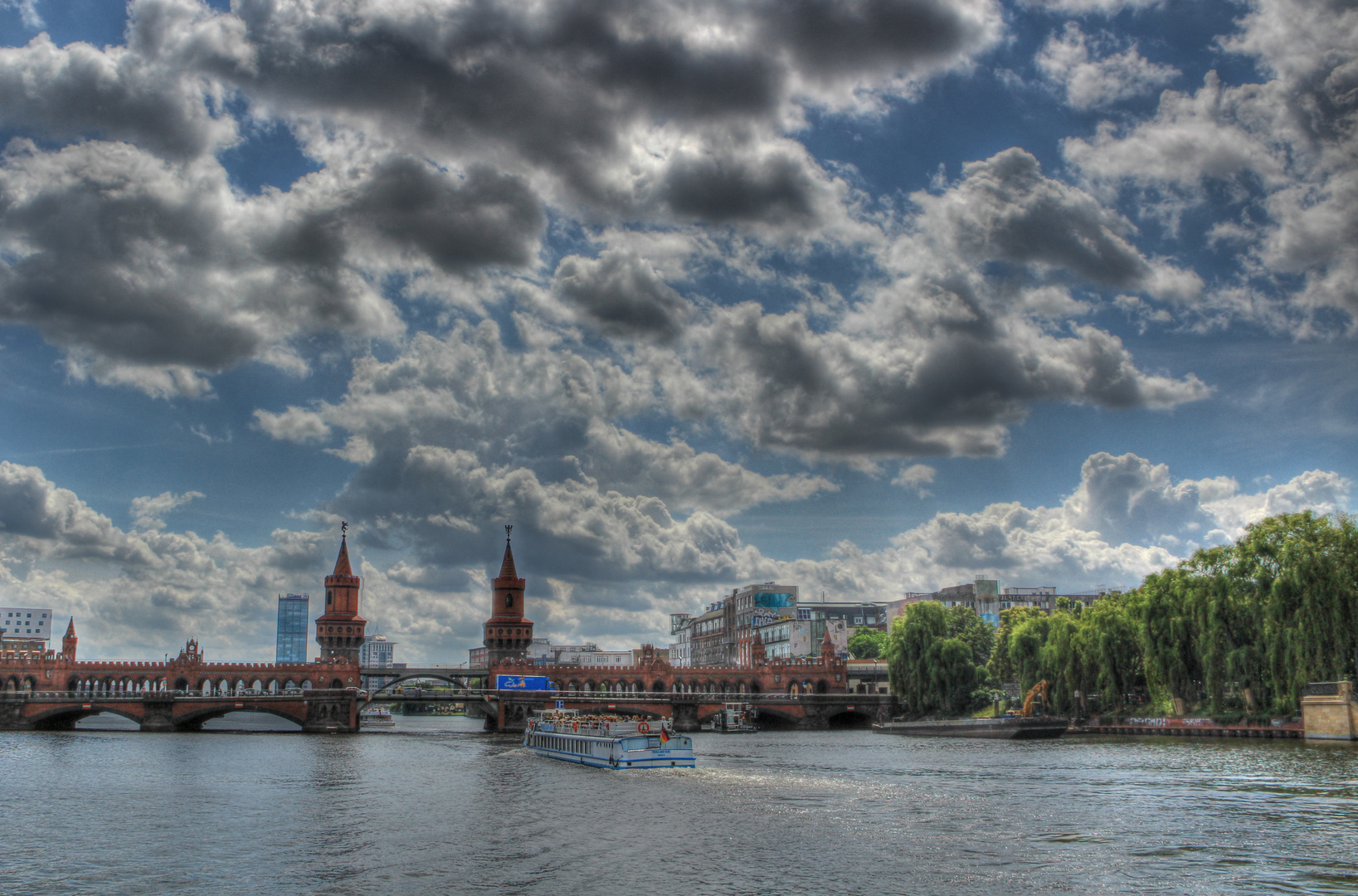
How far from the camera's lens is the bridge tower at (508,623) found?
194 meters

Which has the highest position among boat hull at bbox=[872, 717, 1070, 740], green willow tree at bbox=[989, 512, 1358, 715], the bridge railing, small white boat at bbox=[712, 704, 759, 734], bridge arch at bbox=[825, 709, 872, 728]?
green willow tree at bbox=[989, 512, 1358, 715]

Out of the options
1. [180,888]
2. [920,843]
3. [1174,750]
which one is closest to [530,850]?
[180,888]

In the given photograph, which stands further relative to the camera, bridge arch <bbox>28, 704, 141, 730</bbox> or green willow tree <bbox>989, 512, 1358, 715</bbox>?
bridge arch <bbox>28, 704, 141, 730</bbox>

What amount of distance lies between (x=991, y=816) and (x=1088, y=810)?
5.00 meters

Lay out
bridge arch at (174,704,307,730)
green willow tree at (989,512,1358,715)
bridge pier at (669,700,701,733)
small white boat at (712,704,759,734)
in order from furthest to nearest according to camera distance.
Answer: bridge pier at (669,700,701,733) → small white boat at (712,704,759,734) → bridge arch at (174,704,307,730) → green willow tree at (989,512,1358,715)

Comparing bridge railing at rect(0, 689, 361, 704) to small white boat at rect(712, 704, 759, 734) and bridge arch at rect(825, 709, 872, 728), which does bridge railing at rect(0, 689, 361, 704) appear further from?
bridge arch at rect(825, 709, 872, 728)

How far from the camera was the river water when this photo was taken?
36375 millimetres

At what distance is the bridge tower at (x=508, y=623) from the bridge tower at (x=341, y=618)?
75.7 ft

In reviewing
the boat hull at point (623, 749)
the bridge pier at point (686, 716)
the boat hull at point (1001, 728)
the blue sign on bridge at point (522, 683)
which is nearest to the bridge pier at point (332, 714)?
the blue sign on bridge at point (522, 683)

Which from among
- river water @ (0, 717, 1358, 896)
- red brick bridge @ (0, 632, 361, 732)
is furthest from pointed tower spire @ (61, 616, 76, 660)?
river water @ (0, 717, 1358, 896)

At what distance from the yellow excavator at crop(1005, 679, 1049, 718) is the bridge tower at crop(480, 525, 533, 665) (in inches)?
3759

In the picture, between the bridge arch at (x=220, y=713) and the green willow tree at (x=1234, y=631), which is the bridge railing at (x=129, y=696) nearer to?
the bridge arch at (x=220, y=713)

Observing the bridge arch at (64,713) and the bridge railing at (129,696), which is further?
the bridge arch at (64,713)

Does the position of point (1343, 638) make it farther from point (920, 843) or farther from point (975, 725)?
point (920, 843)
